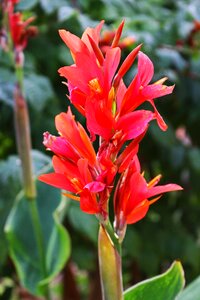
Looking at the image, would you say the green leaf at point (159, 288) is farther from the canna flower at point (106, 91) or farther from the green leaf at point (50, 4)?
the green leaf at point (50, 4)

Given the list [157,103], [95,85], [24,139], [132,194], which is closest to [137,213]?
[132,194]

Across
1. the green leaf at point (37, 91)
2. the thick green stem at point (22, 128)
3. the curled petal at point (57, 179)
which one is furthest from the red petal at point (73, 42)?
the green leaf at point (37, 91)

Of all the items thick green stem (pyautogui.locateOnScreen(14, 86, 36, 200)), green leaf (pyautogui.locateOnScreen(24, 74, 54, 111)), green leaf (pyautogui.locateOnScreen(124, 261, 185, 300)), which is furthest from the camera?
green leaf (pyautogui.locateOnScreen(24, 74, 54, 111))

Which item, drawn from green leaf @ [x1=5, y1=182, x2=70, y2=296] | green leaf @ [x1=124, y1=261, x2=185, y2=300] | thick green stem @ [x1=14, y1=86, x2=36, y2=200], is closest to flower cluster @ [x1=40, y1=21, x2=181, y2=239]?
green leaf @ [x1=124, y1=261, x2=185, y2=300]

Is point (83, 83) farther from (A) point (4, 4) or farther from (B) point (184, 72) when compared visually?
(B) point (184, 72)

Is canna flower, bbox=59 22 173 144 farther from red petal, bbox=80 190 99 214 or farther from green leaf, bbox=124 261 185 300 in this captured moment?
green leaf, bbox=124 261 185 300

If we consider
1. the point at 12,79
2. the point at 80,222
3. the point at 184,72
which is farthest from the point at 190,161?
the point at 12,79
